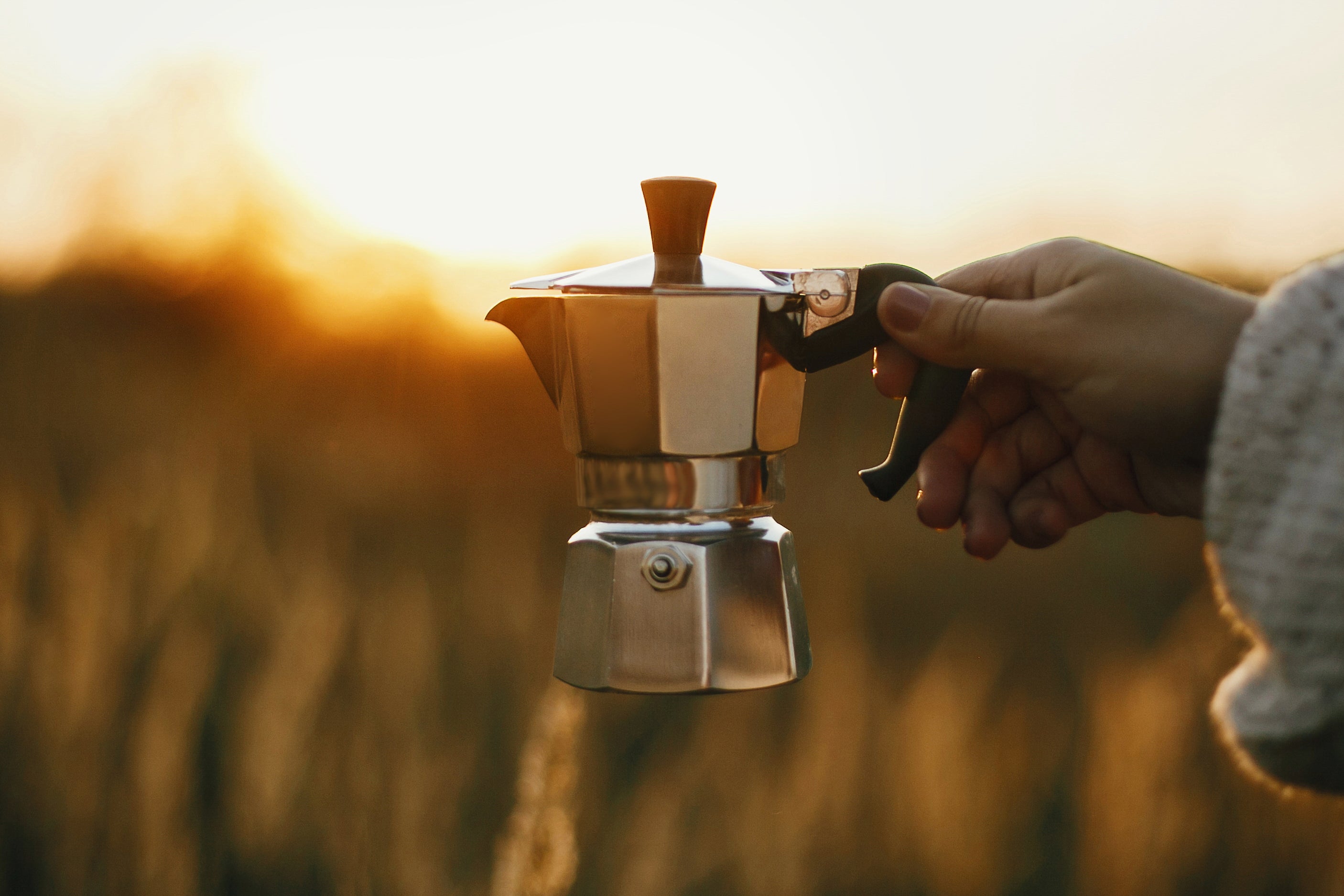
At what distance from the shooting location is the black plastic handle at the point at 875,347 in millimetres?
578

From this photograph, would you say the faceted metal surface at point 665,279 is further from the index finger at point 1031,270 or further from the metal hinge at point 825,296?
the index finger at point 1031,270

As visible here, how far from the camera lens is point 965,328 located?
2.00 feet

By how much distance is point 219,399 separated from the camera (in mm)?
1163

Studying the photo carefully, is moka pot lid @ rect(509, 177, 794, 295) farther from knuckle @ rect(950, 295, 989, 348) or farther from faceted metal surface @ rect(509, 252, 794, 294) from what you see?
knuckle @ rect(950, 295, 989, 348)

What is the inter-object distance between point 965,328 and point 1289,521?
220 mm

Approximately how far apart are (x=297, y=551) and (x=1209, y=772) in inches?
44.3

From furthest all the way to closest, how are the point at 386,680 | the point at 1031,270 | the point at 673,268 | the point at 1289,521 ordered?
the point at 386,680
the point at 1031,270
the point at 673,268
the point at 1289,521

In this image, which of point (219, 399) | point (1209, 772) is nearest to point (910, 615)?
point (1209, 772)

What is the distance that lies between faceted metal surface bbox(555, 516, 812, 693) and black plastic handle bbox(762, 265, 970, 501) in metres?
0.10

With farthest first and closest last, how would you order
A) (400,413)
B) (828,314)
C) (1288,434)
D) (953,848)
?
(400,413)
(953,848)
(828,314)
(1288,434)

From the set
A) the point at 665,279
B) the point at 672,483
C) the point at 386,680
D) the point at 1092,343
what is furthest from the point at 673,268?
the point at 386,680

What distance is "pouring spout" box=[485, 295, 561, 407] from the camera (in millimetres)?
609

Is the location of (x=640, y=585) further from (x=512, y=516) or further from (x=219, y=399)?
(x=219, y=399)

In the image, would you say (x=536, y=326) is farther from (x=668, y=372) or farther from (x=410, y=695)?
(x=410, y=695)
